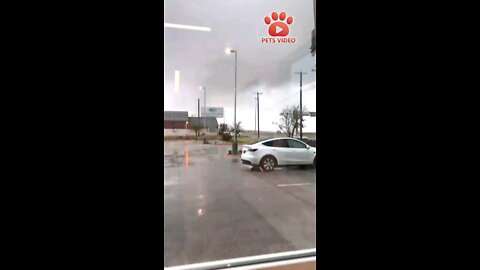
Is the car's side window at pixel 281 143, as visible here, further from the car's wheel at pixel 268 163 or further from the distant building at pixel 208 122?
the distant building at pixel 208 122

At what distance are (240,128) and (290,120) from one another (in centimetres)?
69

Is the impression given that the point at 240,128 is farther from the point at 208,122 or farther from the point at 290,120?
the point at 290,120

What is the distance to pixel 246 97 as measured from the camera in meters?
3.41

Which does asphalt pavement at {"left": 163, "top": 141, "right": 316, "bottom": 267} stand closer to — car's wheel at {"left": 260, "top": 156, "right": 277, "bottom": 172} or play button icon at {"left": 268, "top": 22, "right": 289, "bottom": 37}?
car's wheel at {"left": 260, "top": 156, "right": 277, "bottom": 172}

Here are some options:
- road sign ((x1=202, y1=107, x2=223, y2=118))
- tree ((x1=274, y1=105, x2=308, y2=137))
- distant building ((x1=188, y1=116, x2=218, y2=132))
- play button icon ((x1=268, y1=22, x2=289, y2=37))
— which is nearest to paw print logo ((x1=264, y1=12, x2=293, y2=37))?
play button icon ((x1=268, y1=22, x2=289, y2=37))

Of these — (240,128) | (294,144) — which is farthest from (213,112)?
(294,144)

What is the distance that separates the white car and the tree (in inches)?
7.2

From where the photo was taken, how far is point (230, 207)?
3.05 meters

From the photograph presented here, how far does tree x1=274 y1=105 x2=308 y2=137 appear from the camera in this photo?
10.9 feet
